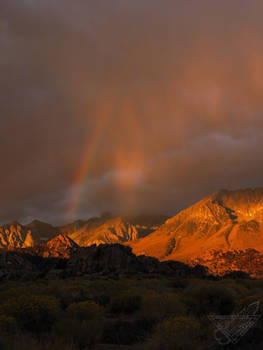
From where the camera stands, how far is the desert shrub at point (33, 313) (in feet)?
47.0

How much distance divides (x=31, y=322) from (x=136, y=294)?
32.4 feet

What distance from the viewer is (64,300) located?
22.0 m

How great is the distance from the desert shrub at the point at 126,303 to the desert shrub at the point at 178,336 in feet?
33.1

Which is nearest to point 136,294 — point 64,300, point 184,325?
point 64,300

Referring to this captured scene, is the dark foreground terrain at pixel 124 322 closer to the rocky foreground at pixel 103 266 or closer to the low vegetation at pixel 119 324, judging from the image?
the low vegetation at pixel 119 324

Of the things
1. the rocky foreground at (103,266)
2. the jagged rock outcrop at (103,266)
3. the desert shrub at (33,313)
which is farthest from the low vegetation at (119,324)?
the jagged rock outcrop at (103,266)

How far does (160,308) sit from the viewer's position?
1714 cm

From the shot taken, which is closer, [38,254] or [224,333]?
[224,333]

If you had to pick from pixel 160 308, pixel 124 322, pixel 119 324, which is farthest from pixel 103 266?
pixel 119 324

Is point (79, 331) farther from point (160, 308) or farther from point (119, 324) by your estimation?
point (160, 308)

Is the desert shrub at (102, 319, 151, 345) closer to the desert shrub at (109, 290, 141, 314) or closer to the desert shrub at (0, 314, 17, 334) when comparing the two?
the desert shrub at (0, 314, 17, 334)

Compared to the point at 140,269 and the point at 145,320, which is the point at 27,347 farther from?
the point at 140,269

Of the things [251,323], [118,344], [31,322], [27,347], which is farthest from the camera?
[31,322]

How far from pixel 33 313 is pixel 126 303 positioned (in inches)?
329
